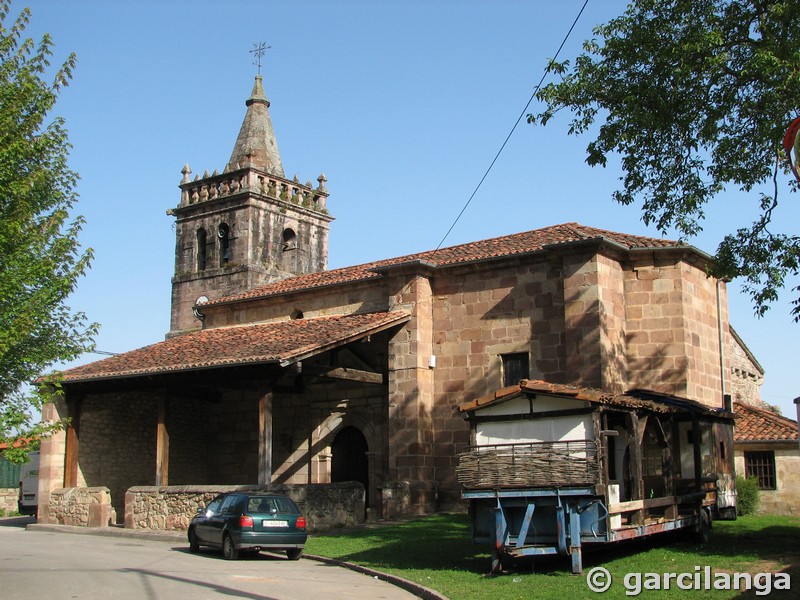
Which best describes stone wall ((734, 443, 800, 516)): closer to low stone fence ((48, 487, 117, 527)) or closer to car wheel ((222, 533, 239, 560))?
car wheel ((222, 533, 239, 560))

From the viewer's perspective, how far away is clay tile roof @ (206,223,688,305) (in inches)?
800

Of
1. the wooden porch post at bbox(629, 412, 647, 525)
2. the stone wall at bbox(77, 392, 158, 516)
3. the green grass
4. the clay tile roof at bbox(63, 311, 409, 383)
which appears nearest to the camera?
the green grass

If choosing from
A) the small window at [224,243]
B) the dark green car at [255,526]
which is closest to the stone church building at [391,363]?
the dark green car at [255,526]

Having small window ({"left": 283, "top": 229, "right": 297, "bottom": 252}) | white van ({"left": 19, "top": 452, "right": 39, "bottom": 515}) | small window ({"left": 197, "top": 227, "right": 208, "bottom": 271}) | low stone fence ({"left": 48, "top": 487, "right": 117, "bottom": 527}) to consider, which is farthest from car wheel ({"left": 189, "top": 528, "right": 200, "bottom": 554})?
Answer: small window ({"left": 283, "top": 229, "right": 297, "bottom": 252})

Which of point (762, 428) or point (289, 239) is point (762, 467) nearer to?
point (762, 428)

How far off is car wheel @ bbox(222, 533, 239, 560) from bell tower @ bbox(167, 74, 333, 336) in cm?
2372

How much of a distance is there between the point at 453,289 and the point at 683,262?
5.50 meters

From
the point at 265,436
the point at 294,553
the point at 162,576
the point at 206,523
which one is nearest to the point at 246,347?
the point at 265,436

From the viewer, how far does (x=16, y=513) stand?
3238 cm

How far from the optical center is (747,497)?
21.1m

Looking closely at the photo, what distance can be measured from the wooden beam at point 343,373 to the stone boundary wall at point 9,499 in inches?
731

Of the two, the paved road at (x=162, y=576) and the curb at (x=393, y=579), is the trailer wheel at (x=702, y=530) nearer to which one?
the curb at (x=393, y=579)

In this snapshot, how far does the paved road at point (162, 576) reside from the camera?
10.7 metres

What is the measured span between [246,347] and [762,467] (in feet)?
43.9
